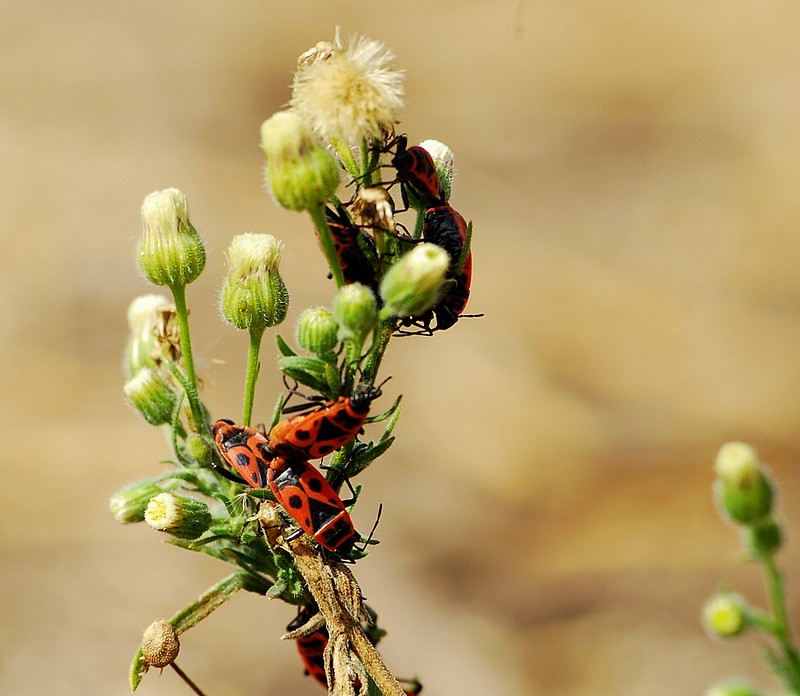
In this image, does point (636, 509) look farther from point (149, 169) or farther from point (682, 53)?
point (149, 169)

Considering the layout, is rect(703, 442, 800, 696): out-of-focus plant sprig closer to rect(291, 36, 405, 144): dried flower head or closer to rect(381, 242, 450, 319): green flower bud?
rect(381, 242, 450, 319): green flower bud

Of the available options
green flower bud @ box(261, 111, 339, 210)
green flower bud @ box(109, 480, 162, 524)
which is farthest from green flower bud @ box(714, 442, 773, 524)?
A: green flower bud @ box(109, 480, 162, 524)

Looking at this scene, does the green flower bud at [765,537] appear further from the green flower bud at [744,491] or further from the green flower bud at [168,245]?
the green flower bud at [168,245]

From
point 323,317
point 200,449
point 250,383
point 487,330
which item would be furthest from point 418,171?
point 487,330

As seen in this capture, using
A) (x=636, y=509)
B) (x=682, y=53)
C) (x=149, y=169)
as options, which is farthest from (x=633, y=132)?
(x=149, y=169)

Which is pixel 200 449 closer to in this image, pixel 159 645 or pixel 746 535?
pixel 159 645
